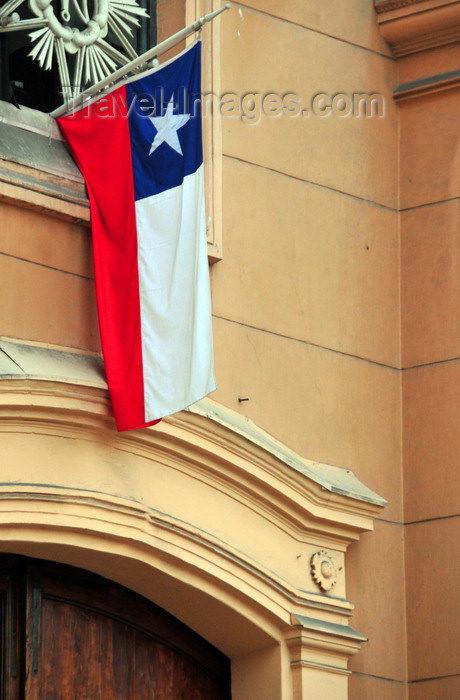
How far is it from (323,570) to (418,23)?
3270 mm

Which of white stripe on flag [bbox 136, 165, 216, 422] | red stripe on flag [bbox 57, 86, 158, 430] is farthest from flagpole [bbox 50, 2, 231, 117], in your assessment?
white stripe on flag [bbox 136, 165, 216, 422]

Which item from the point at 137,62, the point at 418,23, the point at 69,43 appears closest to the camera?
the point at 137,62

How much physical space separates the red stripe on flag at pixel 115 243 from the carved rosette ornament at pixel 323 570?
4.76 feet

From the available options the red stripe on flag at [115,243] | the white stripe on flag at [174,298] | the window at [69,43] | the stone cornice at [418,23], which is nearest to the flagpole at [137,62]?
the red stripe on flag at [115,243]

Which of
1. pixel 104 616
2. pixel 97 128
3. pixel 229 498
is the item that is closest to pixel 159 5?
pixel 97 128

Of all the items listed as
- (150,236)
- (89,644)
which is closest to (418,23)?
(150,236)

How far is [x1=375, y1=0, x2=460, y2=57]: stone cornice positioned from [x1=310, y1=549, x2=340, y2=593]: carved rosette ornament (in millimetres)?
3105

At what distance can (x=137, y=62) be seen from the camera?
26.1 ft

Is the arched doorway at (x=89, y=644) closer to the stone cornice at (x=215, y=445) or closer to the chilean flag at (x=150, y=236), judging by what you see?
the stone cornice at (x=215, y=445)

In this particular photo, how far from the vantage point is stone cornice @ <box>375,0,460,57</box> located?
957 centimetres

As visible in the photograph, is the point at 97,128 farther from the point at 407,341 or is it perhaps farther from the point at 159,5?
the point at 407,341

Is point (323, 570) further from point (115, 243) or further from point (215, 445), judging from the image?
point (115, 243)

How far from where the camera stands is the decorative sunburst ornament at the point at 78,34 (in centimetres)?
834

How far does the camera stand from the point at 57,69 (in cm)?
877
